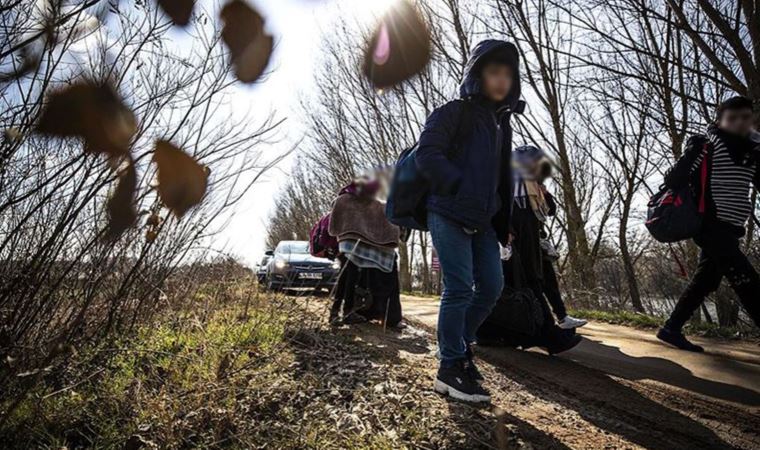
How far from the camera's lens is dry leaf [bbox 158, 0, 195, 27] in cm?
306

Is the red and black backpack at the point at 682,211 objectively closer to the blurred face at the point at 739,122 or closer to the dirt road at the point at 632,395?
the blurred face at the point at 739,122

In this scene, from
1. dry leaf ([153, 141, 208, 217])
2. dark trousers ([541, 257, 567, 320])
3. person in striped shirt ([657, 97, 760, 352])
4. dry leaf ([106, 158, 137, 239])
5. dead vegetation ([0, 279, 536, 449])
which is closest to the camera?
dead vegetation ([0, 279, 536, 449])

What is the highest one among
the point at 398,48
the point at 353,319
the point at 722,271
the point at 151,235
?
the point at 398,48

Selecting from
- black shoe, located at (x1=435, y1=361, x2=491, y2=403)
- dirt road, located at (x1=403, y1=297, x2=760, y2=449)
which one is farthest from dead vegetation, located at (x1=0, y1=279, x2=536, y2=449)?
dirt road, located at (x1=403, y1=297, x2=760, y2=449)

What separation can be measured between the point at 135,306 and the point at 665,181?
4283 millimetres

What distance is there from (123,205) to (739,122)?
4286mm

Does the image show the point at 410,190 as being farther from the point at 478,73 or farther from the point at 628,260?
the point at 628,260

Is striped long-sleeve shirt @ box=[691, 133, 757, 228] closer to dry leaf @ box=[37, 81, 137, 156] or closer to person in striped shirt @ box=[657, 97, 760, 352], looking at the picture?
person in striped shirt @ box=[657, 97, 760, 352]

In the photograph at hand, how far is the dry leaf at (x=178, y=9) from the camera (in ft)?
10.0

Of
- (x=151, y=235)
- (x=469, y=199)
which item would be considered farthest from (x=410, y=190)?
(x=151, y=235)

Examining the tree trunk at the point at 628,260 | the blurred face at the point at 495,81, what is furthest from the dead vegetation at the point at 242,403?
the tree trunk at the point at 628,260

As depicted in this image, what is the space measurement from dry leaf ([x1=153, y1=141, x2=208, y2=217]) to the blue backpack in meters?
1.58

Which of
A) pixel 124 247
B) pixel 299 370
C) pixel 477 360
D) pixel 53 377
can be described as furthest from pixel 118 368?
pixel 477 360

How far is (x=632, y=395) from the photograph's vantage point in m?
2.47
